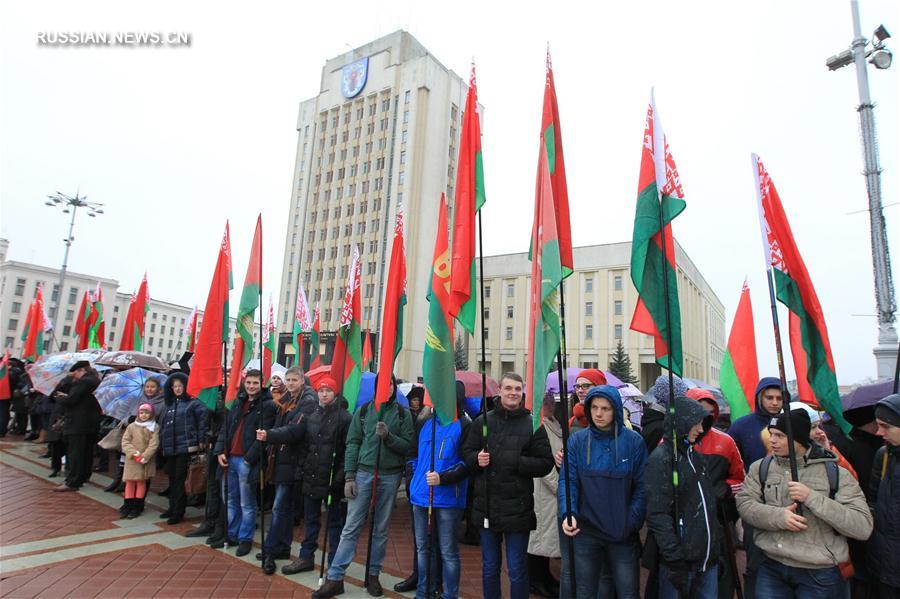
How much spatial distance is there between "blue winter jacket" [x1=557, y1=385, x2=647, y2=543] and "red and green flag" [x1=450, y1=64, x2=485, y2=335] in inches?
52.9

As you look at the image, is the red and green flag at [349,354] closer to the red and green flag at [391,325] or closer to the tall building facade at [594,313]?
the red and green flag at [391,325]

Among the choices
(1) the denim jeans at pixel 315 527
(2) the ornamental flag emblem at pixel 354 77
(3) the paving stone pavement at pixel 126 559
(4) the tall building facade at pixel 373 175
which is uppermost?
(2) the ornamental flag emblem at pixel 354 77

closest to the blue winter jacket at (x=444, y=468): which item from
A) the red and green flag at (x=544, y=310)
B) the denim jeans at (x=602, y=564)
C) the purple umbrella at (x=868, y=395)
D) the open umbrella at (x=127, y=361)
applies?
the red and green flag at (x=544, y=310)

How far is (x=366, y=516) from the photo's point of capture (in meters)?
5.20

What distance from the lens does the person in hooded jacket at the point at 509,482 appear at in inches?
164

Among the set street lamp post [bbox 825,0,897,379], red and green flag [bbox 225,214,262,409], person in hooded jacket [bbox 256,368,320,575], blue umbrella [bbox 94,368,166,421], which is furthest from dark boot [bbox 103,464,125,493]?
street lamp post [bbox 825,0,897,379]

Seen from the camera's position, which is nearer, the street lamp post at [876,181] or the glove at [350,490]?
the glove at [350,490]

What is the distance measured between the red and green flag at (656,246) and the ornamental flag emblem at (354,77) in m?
55.1

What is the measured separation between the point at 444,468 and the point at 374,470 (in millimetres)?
861

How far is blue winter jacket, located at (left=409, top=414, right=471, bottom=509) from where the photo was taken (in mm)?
4578

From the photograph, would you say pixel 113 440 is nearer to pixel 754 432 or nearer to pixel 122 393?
pixel 122 393

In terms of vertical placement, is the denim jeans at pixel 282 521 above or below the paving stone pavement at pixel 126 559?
above

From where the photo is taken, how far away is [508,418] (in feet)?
14.7

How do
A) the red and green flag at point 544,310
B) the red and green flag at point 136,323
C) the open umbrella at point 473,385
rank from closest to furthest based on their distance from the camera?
the red and green flag at point 544,310
the open umbrella at point 473,385
the red and green flag at point 136,323
